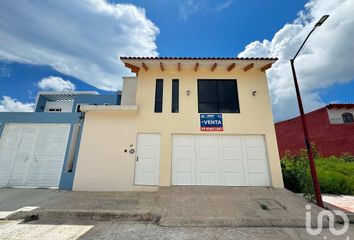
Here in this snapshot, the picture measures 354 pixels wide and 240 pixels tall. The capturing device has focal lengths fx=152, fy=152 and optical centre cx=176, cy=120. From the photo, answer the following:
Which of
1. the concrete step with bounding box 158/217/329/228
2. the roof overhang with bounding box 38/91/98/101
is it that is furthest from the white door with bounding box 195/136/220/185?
the roof overhang with bounding box 38/91/98/101

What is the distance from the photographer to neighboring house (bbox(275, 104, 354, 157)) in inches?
590

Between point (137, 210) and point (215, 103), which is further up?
point (215, 103)

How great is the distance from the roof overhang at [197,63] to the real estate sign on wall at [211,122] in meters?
2.61

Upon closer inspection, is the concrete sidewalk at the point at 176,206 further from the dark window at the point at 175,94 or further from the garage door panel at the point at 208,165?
the dark window at the point at 175,94

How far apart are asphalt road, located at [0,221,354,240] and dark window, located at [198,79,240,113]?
5.12 metres

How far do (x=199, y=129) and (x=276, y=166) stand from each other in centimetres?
389

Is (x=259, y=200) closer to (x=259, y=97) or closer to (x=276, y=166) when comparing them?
(x=276, y=166)

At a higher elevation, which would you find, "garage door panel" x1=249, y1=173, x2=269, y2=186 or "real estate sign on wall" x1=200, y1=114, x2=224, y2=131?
"real estate sign on wall" x1=200, y1=114, x2=224, y2=131

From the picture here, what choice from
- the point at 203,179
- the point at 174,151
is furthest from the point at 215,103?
the point at 203,179

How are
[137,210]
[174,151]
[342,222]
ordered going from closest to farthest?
[342,222], [137,210], [174,151]

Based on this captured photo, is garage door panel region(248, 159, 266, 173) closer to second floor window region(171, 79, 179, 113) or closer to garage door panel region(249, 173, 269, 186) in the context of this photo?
garage door panel region(249, 173, 269, 186)

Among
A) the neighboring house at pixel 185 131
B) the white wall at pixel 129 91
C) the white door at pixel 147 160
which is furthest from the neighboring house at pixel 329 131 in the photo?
the white wall at pixel 129 91

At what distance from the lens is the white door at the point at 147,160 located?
701 cm

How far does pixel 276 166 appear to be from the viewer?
7008mm
